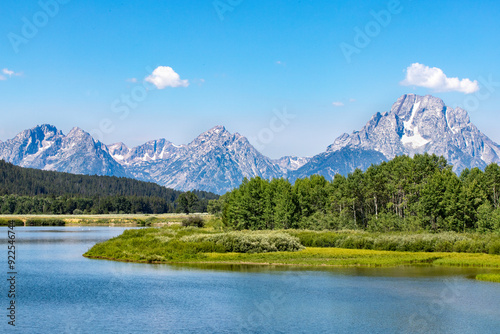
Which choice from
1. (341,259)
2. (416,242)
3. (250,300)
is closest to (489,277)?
(341,259)

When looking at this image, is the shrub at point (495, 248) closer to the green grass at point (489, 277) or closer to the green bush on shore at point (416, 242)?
the green bush on shore at point (416, 242)

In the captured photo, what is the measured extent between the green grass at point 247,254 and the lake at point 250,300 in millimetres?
6557

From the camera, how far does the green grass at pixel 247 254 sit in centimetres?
7119

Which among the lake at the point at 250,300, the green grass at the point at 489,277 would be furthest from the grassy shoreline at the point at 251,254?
the green grass at the point at 489,277

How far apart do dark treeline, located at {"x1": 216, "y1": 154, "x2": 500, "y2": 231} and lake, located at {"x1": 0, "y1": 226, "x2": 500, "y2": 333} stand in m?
43.1

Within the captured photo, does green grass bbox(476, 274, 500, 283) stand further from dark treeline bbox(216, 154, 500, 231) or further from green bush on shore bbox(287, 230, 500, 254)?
dark treeline bbox(216, 154, 500, 231)

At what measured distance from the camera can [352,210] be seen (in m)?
134

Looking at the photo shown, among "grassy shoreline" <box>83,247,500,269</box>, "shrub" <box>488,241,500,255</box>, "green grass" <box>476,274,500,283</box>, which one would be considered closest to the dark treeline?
"shrub" <box>488,241,500,255</box>

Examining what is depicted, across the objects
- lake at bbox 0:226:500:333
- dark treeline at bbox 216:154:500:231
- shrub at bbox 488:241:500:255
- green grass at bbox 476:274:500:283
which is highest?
dark treeline at bbox 216:154:500:231

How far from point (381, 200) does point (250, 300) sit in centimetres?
9851

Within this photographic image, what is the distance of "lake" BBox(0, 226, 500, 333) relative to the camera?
35.9 m

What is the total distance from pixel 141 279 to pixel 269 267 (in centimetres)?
1833

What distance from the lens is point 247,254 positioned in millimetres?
78500

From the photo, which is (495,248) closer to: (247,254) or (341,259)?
(341,259)
